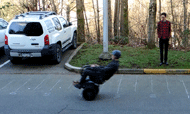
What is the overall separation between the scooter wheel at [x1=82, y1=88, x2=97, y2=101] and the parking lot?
11 centimetres

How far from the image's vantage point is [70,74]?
944 centimetres

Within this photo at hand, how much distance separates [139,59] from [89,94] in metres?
4.39

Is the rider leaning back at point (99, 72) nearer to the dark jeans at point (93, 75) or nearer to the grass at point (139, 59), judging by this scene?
the dark jeans at point (93, 75)

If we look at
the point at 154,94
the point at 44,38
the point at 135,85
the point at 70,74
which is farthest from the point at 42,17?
the point at 154,94

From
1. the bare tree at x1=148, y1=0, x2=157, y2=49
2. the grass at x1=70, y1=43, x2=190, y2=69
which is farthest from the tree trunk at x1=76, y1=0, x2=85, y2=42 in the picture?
the bare tree at x1=148, y1=0, x2=157, y2=49

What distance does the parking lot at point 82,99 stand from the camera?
19.8 feet

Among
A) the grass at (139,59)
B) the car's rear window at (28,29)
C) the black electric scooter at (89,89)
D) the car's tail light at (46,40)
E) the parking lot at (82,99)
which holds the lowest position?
the parking lot at (82,99)

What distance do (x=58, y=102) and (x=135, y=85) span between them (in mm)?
2568

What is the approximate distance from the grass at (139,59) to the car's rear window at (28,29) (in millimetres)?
1859

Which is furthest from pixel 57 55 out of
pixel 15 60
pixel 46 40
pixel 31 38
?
pixel 15 60

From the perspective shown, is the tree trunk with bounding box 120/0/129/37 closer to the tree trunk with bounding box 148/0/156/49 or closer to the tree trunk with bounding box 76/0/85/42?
the tree trunk with bounding box 76/0/85/42

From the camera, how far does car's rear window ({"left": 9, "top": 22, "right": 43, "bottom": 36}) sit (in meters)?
9.98

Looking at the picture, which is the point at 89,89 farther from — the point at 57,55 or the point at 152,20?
the point at 152,20

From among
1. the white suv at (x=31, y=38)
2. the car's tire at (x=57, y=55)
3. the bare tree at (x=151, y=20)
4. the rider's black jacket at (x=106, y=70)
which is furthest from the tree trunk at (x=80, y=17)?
the rider's black jacket at (x=106, y=70)
